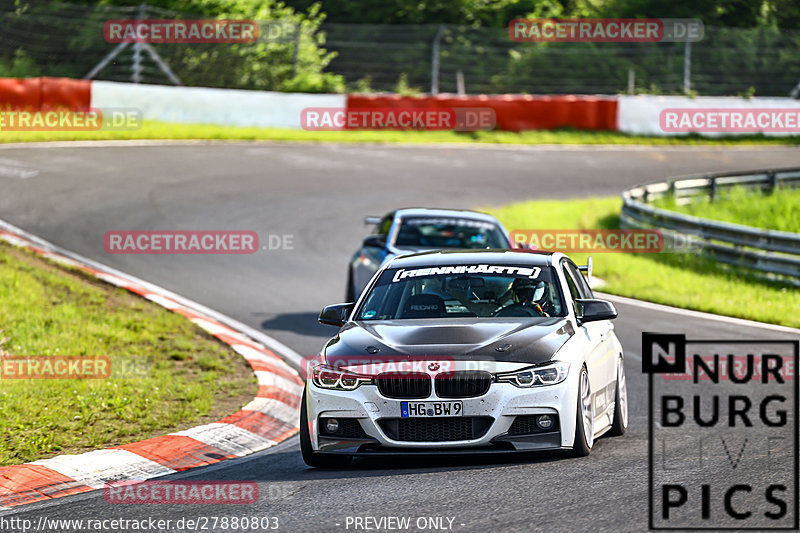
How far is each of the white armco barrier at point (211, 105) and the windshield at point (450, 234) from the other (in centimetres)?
1856

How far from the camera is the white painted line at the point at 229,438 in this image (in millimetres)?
8836

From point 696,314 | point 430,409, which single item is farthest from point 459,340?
point 696,314

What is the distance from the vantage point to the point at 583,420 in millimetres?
7570

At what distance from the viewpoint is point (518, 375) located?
24.2 feet

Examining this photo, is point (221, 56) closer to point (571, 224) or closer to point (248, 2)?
point (248, 2)

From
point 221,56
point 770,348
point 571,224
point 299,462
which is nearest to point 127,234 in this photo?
point 571,224

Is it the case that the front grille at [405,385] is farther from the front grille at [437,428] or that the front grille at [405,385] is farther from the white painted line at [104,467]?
the white painted line at [104,467]

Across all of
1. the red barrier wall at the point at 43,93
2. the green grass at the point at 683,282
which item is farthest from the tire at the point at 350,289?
the red barrier wall at the point at 43,93

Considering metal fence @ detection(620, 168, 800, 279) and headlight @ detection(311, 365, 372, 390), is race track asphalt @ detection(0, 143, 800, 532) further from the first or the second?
metal fence @ detection(620, 168, 800, 279)

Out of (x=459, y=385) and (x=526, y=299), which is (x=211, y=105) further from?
(x=459, y=385)

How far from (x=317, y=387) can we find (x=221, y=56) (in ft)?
97.6

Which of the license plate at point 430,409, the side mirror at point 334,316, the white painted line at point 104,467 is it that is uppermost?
the side mirror at point 334,316

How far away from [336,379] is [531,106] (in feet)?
95.0

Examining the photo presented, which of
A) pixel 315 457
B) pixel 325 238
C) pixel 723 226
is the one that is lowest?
pixel 325 238
